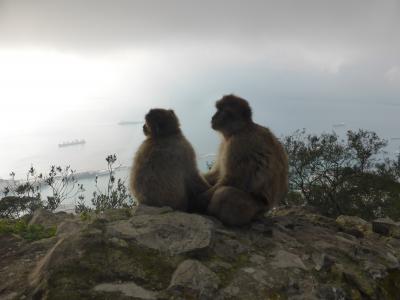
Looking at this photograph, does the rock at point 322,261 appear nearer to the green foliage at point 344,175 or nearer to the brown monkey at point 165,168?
the brown monkey at point 165,168

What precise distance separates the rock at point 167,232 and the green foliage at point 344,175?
13604 millimetres

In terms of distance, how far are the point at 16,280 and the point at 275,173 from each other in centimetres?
321

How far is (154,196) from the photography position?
531 centimetres

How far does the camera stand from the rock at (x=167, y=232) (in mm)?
3680

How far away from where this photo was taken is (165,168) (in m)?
5.41

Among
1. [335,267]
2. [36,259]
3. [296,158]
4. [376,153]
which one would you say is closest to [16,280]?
[36,259]

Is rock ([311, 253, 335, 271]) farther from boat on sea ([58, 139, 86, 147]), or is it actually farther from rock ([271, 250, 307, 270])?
boat on sea ([58, 139, 86, 147])

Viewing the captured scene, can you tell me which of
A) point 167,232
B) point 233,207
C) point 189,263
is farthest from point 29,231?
point 189,263

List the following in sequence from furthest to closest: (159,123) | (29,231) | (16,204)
Answer: (16,204)
(159,123)
(29,231)

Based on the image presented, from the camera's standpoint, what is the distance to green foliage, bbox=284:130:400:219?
675 inches

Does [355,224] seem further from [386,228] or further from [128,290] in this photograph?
[128,290]

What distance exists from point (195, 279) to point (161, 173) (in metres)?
2.32

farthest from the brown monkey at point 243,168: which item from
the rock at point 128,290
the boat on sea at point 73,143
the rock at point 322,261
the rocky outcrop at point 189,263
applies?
the boat on sea at point 73,143

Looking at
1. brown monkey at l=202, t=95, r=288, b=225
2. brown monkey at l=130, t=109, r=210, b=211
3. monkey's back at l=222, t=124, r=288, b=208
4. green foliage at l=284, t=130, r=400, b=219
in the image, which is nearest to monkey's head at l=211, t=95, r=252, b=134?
brown monkey at l=202, t=95, r=288, b=225
